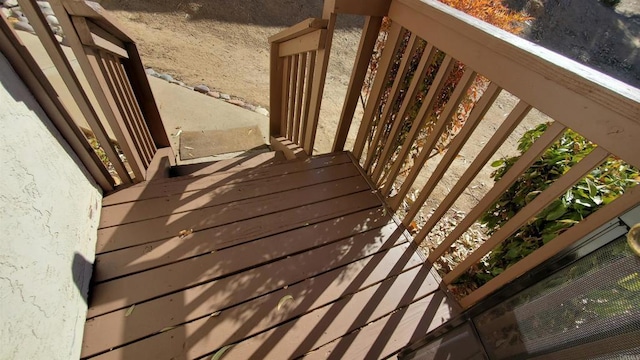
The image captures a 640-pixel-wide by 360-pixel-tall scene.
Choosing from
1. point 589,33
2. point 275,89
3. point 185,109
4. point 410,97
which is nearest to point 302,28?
point 410,97

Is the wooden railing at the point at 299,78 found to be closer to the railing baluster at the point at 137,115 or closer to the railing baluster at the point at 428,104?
the railing baluster at the point at 428,104

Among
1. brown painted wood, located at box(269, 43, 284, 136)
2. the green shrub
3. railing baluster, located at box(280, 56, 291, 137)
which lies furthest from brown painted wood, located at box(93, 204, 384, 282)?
brown painted wood, located at box(269, 43, 284, 136)

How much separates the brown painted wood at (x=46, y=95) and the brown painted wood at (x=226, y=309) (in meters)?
0.81

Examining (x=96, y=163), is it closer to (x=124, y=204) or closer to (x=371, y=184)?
(x=124, y=204)

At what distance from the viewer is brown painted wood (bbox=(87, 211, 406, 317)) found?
1.40m

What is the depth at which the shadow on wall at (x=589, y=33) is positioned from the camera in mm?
11578

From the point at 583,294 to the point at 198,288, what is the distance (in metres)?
1.51

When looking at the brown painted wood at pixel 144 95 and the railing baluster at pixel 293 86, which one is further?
the railing baluster at pixel 293 86

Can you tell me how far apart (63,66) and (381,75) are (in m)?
1.65

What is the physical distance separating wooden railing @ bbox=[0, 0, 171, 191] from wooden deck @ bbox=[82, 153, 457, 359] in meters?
0.31

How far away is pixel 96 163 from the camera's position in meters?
1.63

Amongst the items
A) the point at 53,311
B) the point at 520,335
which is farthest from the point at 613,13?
the point at 53,311

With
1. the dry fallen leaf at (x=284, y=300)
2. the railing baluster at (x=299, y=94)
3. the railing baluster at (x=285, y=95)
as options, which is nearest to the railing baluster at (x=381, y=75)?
the railing baluster at (x=299, y=94)

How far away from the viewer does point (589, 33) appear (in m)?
12.6
